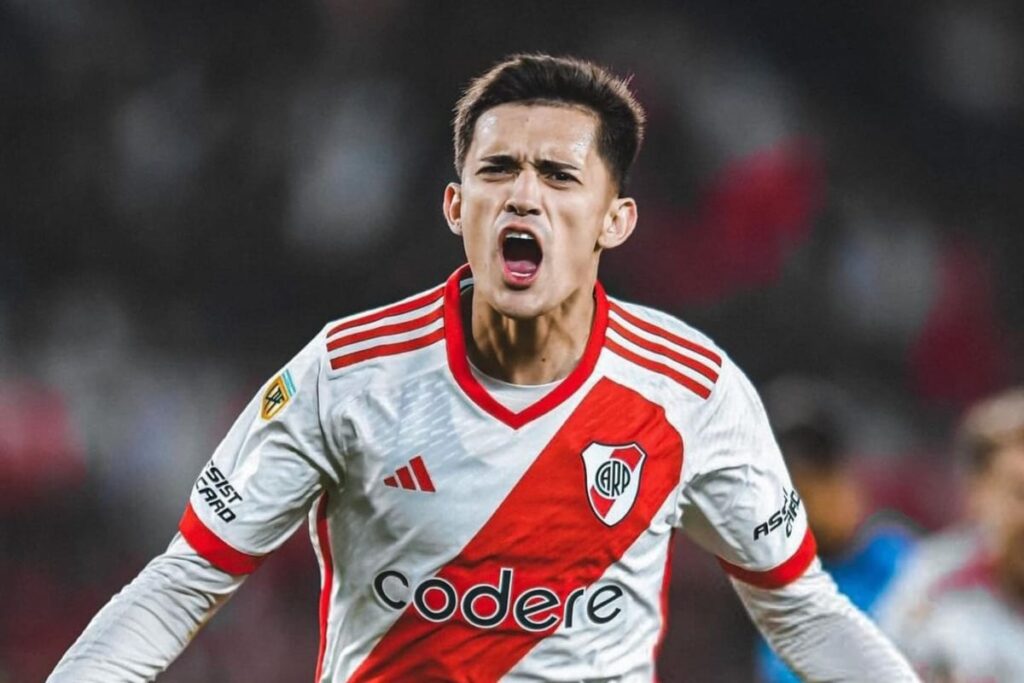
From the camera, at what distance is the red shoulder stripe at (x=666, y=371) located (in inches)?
123

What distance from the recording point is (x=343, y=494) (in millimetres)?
2998

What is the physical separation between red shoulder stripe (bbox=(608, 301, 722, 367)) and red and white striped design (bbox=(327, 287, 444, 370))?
38 cm

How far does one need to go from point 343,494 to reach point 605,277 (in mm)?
6261

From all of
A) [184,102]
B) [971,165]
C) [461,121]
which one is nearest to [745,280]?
[971,165]

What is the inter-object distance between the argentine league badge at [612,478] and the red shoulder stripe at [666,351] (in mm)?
212

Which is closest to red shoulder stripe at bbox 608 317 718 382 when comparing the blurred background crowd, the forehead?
the forehead

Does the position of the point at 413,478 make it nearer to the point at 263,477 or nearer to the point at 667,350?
the point at 263,477

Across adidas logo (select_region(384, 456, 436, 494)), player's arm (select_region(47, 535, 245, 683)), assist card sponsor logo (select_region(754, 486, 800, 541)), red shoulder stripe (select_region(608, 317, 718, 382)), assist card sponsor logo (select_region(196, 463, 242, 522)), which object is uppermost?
red shoulder stripe (select_region(608, 317, 718, 382))

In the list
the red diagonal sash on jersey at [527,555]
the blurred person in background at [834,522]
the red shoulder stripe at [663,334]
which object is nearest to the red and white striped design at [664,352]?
the red shoulder stripe at [663,334]

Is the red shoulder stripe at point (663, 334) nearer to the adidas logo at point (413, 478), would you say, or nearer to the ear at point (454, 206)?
the ear at point (454, 206)

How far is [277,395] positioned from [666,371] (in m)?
0.77

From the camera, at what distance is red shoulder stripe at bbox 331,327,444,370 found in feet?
9.69

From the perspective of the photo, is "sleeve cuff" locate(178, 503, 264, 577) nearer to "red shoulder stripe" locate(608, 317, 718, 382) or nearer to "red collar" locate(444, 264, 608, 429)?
"red collar" locate(444, 264, 608, 429)

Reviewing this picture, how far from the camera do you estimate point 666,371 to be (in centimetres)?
314
